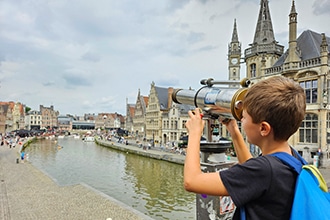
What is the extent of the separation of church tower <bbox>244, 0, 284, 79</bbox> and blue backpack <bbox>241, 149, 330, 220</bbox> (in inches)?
1051

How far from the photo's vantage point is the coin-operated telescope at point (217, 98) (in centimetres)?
183

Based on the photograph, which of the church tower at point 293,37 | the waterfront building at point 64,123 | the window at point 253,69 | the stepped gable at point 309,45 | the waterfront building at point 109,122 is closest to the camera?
the church tower at point 293,37

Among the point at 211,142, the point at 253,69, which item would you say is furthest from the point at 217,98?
the point at 253,69

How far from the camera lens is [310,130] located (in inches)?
805

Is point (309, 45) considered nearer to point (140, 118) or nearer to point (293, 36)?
point (293, 36)

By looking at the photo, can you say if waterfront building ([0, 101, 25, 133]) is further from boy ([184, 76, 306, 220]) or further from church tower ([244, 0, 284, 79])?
boy ([184, 76, 306, 220])

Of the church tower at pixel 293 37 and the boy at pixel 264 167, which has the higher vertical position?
the church tower at pixel 293 37

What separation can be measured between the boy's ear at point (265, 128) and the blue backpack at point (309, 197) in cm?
19

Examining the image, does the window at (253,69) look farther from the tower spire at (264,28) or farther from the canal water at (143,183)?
the canal water at (143,183)

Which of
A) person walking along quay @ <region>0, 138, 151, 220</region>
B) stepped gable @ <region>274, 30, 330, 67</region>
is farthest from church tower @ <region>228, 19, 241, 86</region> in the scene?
person walking along quay @ <region>0, 138, 151, 220</region>

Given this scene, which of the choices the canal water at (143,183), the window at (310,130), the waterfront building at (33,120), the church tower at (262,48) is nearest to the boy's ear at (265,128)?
the canal water at (143,183)

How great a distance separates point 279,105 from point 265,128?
148 mm

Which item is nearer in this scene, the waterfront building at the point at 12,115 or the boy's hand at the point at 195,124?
the boy's hand at the point at 195,124

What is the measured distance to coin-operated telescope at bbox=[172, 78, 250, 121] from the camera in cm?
183
